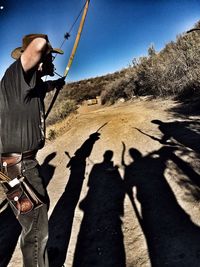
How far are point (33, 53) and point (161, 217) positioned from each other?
3.44 meters

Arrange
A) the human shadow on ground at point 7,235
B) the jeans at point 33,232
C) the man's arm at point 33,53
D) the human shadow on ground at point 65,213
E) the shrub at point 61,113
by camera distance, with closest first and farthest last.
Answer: the man's arm at point 33,53 → the jeans at point 33,232 → the human shadow on ground at point 65,213 → the human shadow on ground at point 7,235 → the shrub at point 61,113

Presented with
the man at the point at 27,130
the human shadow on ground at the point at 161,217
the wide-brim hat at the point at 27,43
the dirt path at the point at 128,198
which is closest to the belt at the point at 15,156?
the man at the point at 27,130

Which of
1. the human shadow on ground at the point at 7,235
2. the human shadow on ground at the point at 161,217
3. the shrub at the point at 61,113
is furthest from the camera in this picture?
the shrub at the point at 61,113

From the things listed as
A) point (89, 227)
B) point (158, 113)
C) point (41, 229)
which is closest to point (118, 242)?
point (89, 227)

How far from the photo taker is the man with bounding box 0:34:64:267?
2855 millimetres

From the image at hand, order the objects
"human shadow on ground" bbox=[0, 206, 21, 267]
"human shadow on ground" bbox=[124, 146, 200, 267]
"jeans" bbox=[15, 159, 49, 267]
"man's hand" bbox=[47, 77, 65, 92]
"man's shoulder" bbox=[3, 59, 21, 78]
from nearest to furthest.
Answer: "man's shoulder" bbox=[3, 59, 21, 78] → "jeans" bbox=[15, 159, 49, 267] → "human shadow on ground" bbox=[124, 146, 200, 267] → "man's hand" bbox=[47, 77, 65, 92] → "human shadow on ground" bbox=[0, 206, 21, 267]

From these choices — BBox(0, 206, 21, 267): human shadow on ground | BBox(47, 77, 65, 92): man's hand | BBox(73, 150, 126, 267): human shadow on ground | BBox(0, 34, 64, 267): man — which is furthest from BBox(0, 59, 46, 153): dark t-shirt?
BBox(0, 206, 21, 267): human shadow on ground

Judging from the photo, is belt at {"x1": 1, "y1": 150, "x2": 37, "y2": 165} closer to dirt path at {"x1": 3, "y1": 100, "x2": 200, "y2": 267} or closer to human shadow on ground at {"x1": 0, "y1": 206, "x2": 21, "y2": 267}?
dirt path at {"x1": 3, "y1": 100, "x2": 200, "y2": 267}

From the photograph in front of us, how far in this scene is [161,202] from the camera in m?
5.40

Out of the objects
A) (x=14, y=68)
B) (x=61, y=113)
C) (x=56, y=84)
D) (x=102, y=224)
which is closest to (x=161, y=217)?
(x=102, y=224)

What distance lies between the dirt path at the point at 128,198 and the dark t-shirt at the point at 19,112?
6.87 ft

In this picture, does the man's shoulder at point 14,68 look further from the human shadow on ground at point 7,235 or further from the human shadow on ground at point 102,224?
the human shadow on ground at point 7,235

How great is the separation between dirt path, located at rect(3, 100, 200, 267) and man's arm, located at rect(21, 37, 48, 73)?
110 inches

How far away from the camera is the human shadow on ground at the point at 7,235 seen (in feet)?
16.1
